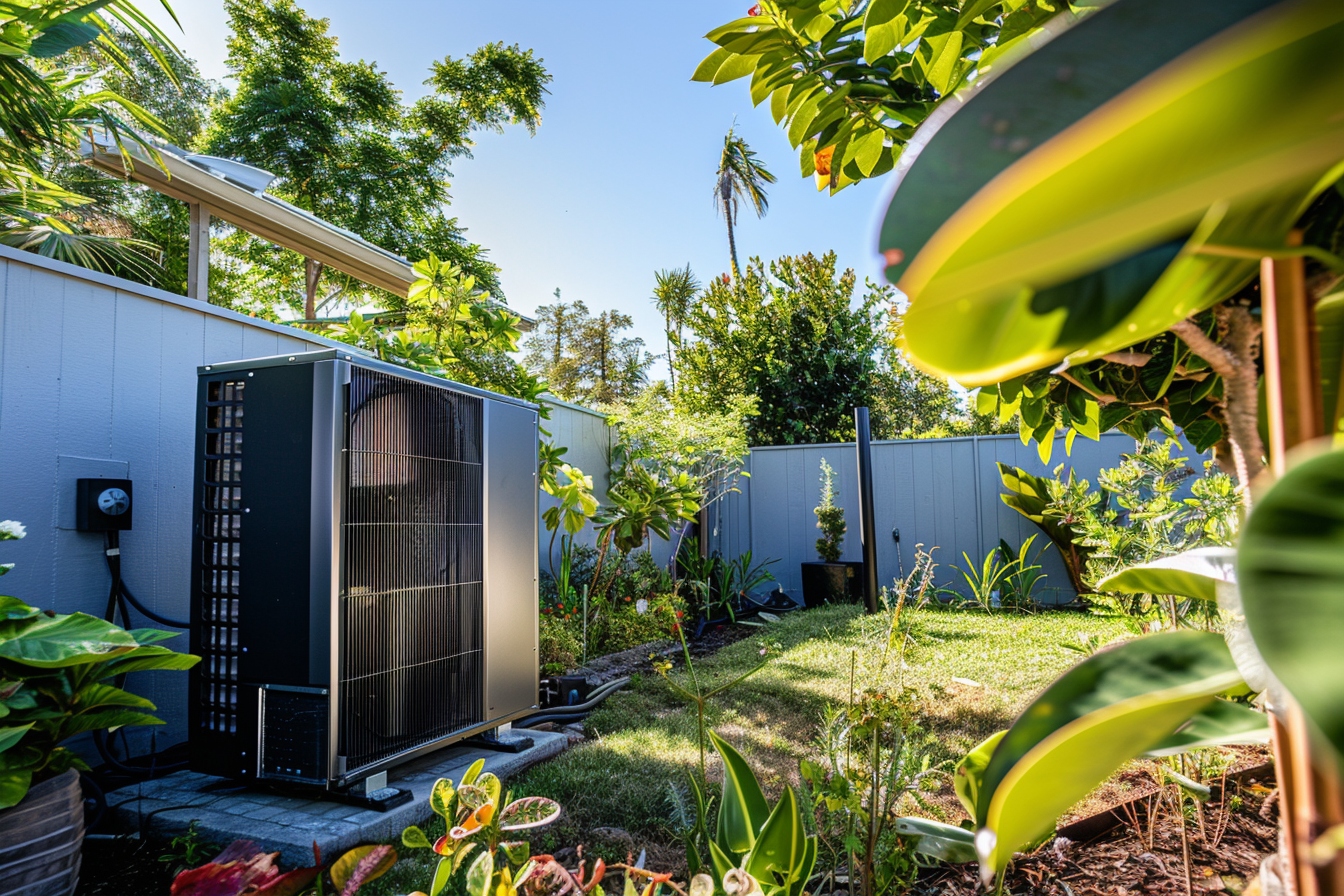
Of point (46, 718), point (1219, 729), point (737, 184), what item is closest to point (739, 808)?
point (1219, 729)

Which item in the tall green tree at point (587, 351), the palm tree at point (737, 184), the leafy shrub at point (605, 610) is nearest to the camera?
the leafy shrub at point (605, 610)

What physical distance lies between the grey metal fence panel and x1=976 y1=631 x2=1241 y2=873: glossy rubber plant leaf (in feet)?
24.3

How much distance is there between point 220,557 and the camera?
7.48ft

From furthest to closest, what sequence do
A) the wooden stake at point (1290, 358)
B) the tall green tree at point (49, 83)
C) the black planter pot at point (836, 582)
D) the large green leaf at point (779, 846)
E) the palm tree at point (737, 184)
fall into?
the palm tree at point (737, 184), the black planter pot at point (836, 582), the tall green tree at point (49, 83), the large green leaf at point (779, 846), the wooden stake at point (1290, 358)

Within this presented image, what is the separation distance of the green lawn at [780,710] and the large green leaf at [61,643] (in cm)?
89

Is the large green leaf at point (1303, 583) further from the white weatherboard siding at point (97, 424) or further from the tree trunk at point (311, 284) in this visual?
the tree trunk at point (311, 284)

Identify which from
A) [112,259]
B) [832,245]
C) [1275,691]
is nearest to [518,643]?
[1275,691]

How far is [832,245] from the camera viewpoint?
13.7 meters

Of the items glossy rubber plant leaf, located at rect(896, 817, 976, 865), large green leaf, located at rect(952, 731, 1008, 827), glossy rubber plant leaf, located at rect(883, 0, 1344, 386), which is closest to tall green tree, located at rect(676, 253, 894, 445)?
glossy rubber plant leaf, located at rect(896, 817, 976, 865)

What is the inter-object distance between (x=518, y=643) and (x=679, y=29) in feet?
16.3

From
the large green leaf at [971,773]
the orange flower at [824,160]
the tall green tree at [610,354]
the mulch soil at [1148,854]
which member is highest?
the tall green tree at [610,354]

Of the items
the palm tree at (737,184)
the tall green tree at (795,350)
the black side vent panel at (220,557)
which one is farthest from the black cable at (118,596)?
the palm tree at (737,184)

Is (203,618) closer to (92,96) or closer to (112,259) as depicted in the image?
(92,96)

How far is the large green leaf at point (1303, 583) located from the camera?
6.7 inches
